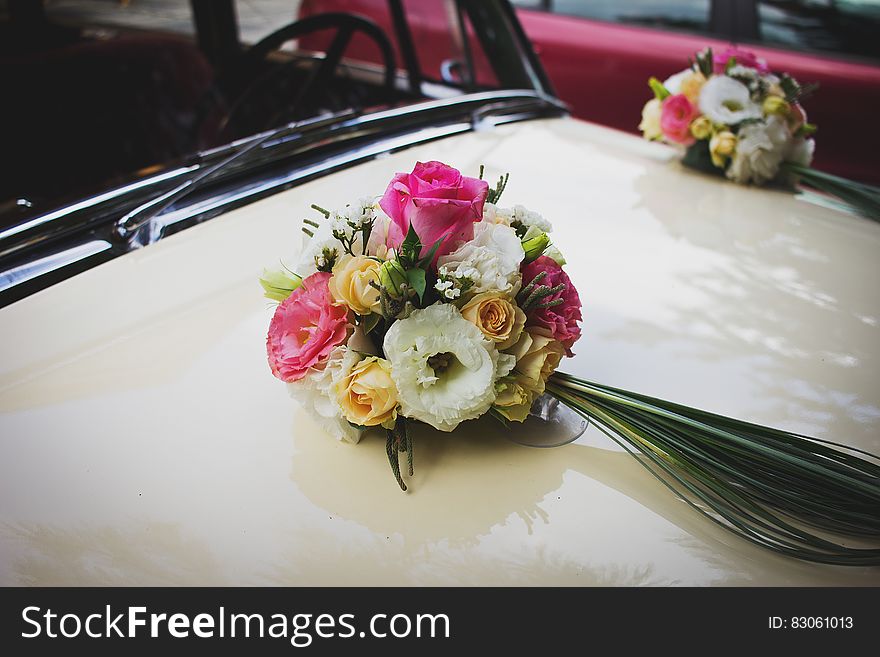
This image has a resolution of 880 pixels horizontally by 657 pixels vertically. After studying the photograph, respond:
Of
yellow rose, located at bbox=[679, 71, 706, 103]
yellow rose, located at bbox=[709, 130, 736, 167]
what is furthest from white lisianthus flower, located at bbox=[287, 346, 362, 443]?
yellow rose, located at bbox=[679, 71, 706, 103]

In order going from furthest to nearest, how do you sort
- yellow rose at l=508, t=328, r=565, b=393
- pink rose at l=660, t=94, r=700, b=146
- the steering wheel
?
the steering wheel → pink rose at l=660, t=94, r=700, b=146 → yellow rose at l=508, t=328, r=565, b=393

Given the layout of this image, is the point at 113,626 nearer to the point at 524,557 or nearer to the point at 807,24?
the point at 524,557

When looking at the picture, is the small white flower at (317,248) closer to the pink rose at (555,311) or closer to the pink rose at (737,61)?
the pink rose at (555,311)

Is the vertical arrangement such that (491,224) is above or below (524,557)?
above

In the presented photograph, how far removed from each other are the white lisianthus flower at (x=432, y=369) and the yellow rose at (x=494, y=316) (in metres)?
0.01

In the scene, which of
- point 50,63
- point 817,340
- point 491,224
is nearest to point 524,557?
point 491,224

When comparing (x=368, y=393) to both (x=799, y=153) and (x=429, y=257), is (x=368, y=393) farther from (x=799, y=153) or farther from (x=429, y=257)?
(x=799, y=153)

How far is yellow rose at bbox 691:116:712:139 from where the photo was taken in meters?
1.93

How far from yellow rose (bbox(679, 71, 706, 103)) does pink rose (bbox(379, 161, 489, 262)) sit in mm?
1195

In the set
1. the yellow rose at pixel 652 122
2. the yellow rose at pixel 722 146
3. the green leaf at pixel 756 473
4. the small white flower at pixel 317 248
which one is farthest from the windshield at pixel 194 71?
the green leaf at pixel 756 473

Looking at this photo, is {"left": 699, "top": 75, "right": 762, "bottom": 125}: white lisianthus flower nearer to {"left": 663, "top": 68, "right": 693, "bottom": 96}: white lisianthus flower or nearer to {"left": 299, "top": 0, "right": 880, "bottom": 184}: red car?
{"left": 663, "top": 68, "right": 693, "bottom": 96}: white lisianthus flower

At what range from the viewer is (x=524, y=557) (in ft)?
2.89

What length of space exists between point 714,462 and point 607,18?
340cm

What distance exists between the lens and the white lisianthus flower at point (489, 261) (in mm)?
957
